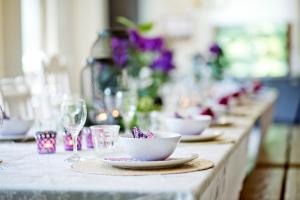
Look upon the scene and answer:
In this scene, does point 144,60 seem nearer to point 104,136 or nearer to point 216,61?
point 216,61

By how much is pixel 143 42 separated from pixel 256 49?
6244mm

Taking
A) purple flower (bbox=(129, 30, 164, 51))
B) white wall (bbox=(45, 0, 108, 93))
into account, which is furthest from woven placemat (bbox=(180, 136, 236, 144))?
white wall (bbox=(45, 0, 108, 93))

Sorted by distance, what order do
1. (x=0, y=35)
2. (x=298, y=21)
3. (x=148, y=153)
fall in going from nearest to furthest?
1. (x=148, y=153)
2. (x=0, y=35)
3. (x=298, y=21)

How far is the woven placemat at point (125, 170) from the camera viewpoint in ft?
5.54

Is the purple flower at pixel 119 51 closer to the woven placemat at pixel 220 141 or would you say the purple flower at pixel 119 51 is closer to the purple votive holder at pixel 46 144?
the woven placemat at pixel 220 141

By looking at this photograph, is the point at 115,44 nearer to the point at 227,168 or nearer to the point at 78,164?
the point at 227,168

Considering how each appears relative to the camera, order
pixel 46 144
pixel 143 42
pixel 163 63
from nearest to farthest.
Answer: pixel 46 144 → pixel 143 42 → pixel 163 63

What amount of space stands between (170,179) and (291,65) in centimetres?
849

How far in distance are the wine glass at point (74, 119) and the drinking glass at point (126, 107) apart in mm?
660

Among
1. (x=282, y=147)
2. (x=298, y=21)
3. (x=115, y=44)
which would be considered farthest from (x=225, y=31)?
(x=115, y=44)

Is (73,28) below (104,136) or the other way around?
the other way around

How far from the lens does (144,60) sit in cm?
409

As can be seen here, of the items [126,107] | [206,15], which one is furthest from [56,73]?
[206,15]

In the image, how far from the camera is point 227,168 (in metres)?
2.23
